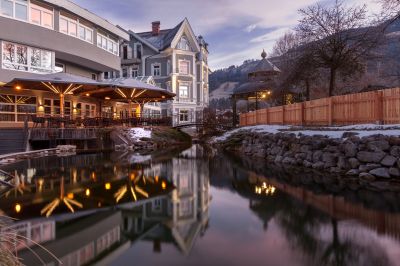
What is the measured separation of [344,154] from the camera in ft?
36.8

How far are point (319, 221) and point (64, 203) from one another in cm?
513

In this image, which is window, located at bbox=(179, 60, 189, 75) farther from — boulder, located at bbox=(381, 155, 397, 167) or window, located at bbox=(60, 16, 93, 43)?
boulder, located at bbox=(381, 155, 397, 167)

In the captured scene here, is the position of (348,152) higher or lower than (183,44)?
lower

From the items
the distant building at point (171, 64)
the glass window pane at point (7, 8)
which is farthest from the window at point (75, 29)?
the distant building at point (171, 64)

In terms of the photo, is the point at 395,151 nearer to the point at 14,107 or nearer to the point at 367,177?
the point at 367,177

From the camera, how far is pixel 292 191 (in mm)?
8438

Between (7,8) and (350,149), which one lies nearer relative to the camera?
(350,149)

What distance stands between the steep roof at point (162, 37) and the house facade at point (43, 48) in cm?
1631

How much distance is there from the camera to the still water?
435 centimetres

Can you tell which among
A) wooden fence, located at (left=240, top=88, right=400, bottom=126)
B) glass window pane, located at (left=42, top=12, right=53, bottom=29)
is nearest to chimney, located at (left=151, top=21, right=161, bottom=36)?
glass window pane, located at (left=42, top=12, right=53, bottom=29)

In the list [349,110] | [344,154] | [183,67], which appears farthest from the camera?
[183,67]

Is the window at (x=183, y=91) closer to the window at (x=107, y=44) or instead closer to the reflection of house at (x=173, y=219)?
the window at (x=107, y=44)

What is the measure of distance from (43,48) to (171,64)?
23102 mm

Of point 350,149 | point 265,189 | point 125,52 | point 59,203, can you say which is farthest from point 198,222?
point 125,52
